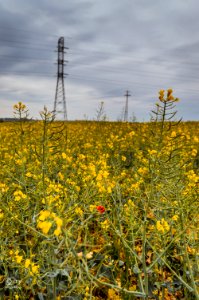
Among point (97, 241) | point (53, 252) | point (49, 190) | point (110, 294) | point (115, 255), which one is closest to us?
point (53, 252)

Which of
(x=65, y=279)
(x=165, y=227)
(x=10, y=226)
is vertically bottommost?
(x=65, y=279)

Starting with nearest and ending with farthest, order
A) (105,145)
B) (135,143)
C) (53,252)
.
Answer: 1. (53,252)
2. (105,145)
3. (135,143)

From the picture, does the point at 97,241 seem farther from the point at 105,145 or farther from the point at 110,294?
the point at 105,145

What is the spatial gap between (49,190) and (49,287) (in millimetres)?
639

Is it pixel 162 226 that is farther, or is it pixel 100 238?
pixel 100 238

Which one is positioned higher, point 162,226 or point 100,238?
point 162,226

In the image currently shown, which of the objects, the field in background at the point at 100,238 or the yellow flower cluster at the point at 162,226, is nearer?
the field in background at the point at 100,238

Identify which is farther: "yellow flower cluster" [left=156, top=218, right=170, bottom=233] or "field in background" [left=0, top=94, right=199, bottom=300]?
"yellow flower cluster" [left=156, top=218, right=170, bottom=233]

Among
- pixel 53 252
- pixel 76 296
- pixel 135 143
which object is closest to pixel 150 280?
pixel 76 296

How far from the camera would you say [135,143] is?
7133mm

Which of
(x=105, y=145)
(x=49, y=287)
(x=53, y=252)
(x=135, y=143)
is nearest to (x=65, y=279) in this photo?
(x=49, y=287)

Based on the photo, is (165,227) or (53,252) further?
(165,227)

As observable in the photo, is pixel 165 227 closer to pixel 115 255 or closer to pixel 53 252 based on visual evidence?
pixel 53 252

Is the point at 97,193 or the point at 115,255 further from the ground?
the point at 97,193
